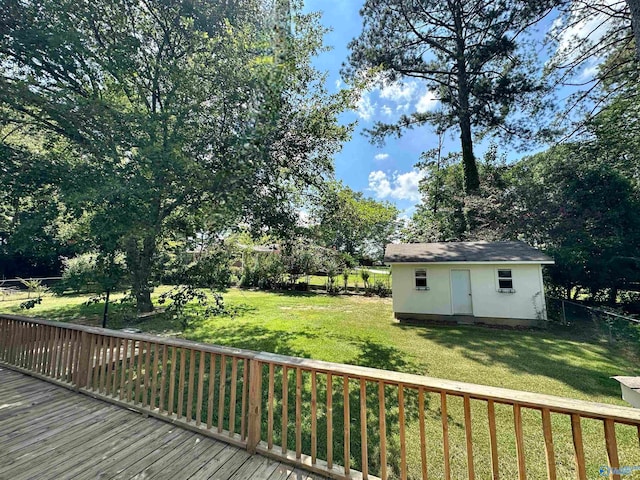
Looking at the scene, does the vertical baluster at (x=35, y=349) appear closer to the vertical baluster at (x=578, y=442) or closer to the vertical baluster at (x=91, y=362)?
the vertical baluster at (x=91, y=362)

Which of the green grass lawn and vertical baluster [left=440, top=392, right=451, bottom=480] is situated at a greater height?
vertical baluster [left=440, top=392, right=451, bottom=480]

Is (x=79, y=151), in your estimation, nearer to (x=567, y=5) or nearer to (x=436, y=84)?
(x=567, y=5)

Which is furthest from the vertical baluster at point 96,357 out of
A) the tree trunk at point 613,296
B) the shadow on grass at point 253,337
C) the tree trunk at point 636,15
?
the tree trunk at point 613,296

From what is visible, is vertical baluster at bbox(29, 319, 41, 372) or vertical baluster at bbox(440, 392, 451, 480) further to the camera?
vertical baluster at bbox(29, 319, 41, 372)

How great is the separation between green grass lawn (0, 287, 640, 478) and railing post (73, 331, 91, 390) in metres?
3.02

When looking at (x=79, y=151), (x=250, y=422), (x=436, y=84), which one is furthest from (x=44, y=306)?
(x=436, y=84)

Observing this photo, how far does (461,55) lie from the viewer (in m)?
12.3

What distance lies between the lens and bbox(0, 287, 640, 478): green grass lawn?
9.86 feet

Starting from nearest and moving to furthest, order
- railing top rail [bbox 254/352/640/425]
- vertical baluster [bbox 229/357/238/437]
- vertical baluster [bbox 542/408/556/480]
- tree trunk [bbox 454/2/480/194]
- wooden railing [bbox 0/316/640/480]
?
railing top rail [bbox 254/352/640/425] < vertical baluster [bbox 542/408/556/480] < wooden railing [bbox 0/316/640/480] < vertical baluster [bbox 229/357/238/437] < tree trunk [bbox 454/2/480/194]

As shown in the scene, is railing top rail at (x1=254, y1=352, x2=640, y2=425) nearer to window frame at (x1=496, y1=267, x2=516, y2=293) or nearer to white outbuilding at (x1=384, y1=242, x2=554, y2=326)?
white outbuilding at (x1=384, y1=242, x2=554, y2=326)

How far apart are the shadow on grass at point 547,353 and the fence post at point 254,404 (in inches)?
202

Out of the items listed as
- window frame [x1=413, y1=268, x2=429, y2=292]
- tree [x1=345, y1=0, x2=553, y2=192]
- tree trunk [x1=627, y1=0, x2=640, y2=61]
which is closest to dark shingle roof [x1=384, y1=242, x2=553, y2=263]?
window frame [x1=413, y1=268, x2=429, y2=292]

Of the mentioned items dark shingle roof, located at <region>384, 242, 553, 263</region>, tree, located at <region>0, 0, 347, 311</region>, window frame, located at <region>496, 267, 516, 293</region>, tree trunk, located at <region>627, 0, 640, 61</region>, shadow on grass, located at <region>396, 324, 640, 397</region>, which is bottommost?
shadow on grass, located at <region>396, 324, 640, 397</region>

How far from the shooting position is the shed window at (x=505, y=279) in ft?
29.4
